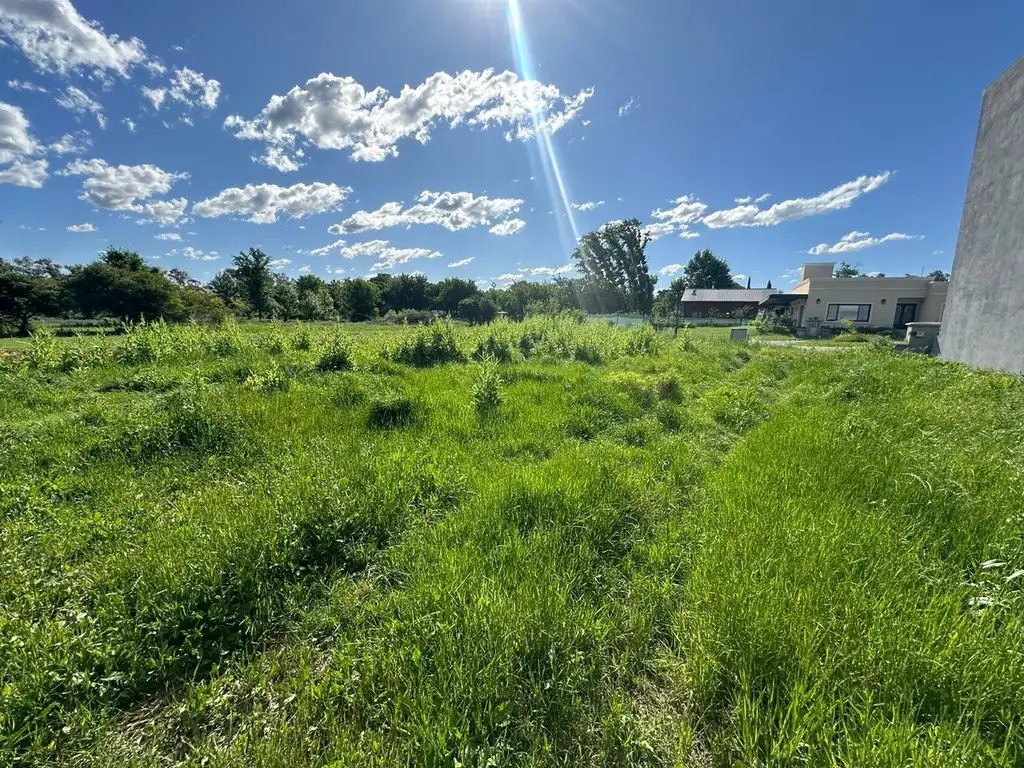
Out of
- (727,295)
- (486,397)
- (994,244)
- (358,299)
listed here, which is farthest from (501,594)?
(358,299)

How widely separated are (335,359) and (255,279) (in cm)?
4027

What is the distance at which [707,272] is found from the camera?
68.4 meters

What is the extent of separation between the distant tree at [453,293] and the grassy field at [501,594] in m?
64.4

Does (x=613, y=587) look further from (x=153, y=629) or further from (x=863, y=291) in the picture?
(x=863, y=291)

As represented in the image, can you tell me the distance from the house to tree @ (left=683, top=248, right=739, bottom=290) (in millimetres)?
19178

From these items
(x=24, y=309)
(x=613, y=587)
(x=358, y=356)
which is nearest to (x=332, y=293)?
(x=24, y=309)

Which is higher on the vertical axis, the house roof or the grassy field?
the house roof

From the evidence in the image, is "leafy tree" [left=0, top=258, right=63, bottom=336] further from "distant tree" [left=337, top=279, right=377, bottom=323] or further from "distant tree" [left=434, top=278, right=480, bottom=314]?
"distant tree" [left=434, top=278, right=480, bottom=314]

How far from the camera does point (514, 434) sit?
547 centimetres

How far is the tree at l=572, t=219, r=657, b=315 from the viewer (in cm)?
4828

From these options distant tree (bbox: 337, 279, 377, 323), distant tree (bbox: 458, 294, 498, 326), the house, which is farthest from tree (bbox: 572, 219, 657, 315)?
distant tree (bbox: 337, 279, 377, 323)

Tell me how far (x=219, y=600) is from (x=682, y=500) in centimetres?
382

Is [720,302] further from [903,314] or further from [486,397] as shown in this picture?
[486,397]

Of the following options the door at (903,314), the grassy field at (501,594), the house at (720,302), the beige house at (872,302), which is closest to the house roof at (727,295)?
the house at (720,302)
